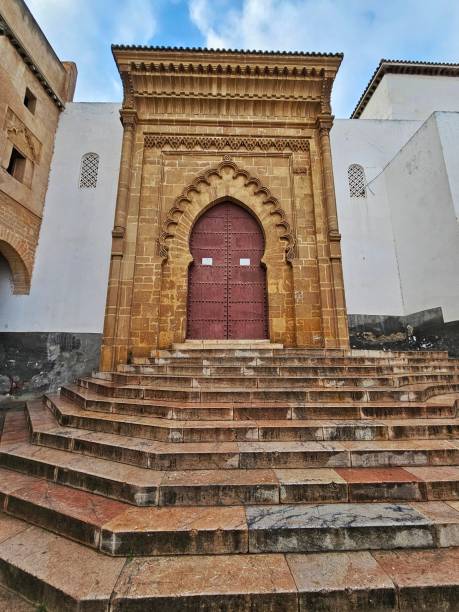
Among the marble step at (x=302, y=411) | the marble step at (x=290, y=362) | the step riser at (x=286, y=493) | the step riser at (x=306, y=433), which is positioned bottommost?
the step riser at (x=286, y=493)

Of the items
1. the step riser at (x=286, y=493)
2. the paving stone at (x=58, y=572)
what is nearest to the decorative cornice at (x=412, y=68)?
the step riser at (x=286, y=493)

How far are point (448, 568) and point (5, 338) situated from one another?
1015 cm

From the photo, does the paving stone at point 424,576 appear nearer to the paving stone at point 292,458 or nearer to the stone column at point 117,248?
the paving stone at point 292,458

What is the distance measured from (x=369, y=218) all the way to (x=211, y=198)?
5343 millimetres

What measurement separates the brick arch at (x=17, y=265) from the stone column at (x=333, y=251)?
8.61m

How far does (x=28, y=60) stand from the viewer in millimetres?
8852

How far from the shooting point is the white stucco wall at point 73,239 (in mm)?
8680

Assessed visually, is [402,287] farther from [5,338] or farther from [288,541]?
[5,338]

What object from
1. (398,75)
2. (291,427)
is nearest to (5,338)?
(291,427)

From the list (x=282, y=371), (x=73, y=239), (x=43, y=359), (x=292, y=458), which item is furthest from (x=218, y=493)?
(x=73, y=239)

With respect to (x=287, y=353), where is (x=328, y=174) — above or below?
above

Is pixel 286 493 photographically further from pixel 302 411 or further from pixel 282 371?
pixel 282 371

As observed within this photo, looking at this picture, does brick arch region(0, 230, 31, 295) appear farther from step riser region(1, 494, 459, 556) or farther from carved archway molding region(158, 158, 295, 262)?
step riser region(1, 494, 459, 556)

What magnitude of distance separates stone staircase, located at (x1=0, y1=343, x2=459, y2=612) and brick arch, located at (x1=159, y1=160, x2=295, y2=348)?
144 inches
